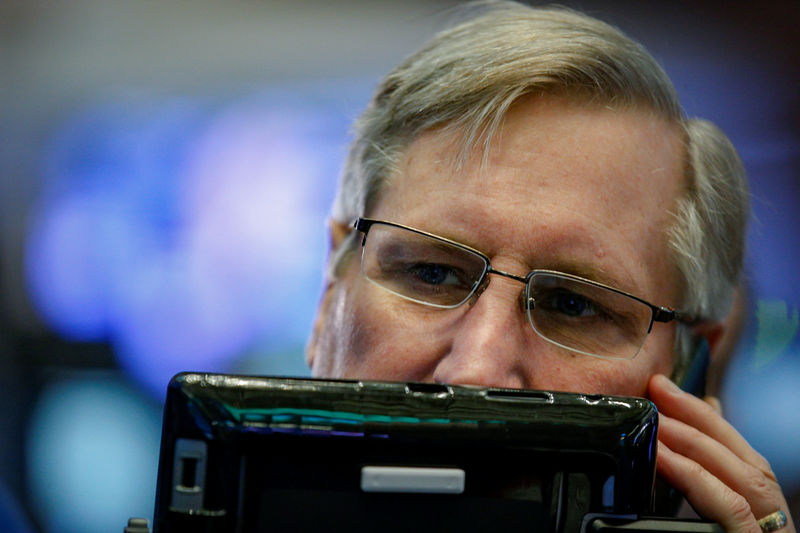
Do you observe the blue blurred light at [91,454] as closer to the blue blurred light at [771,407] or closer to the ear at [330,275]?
the ear at [330,275]

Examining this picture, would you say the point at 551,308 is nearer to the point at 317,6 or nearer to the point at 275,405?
the point at 275,405

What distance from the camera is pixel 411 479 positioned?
2.67ft

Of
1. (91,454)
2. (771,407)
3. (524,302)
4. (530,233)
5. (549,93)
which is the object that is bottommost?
(91,454)

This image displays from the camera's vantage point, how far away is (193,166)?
127 inches

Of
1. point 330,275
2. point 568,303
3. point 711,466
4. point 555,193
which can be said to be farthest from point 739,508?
point 330,275

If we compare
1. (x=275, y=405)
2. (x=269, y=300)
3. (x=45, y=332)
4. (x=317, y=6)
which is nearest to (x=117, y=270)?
(x=45, y=332)

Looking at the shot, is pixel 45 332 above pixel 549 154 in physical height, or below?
below

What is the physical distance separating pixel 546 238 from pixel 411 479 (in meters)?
0.55

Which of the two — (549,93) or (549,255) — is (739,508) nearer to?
(549,255)

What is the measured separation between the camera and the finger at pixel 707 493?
1.07 m

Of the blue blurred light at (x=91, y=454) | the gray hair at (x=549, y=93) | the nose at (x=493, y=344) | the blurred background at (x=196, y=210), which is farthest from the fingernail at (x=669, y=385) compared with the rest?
the blue blurred light at (x=91, y=454)

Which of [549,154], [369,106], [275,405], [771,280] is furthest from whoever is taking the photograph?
[771,280]

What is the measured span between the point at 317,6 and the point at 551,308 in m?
2.49

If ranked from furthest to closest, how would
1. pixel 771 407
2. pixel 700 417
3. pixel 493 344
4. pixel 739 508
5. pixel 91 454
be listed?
1. pixel 91 454
2. pixel 771 407
3. pixel 700 417
4. pixel 493 344
5. pixel 739 508
